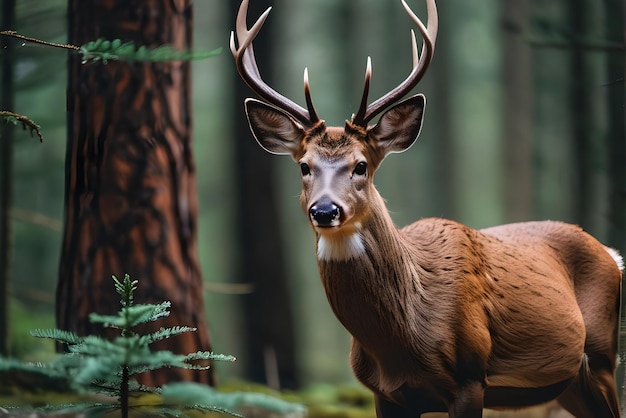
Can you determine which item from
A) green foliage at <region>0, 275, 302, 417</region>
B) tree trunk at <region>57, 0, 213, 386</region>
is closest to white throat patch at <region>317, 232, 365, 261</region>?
green foliage at <region>0, 275, 302, 417</region>

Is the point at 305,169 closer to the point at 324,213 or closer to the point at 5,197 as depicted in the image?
the point at 324,213

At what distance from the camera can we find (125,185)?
6227mm

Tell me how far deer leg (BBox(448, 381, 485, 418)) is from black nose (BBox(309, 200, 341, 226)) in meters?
1.35

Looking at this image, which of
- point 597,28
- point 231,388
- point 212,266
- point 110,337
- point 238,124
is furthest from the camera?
point 212,266

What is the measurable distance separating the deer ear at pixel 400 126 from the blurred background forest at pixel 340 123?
1.62 meters

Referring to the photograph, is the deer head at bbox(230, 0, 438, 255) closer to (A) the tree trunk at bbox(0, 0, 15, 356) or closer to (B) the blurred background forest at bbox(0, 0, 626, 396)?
(B) the blurred background forest at bbox(0, 0, 626, 396)

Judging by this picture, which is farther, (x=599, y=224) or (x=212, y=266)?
(x=212, y=266)

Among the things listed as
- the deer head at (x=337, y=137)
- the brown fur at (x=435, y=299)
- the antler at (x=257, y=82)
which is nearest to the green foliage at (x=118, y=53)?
the antler at (x=257, y=82)

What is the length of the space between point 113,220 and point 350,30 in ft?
36.9

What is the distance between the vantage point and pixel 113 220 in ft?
20.3

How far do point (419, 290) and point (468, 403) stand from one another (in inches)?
28.1

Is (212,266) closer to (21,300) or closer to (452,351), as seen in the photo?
(21,300)

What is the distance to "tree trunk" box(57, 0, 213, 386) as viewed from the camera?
6.19 meters

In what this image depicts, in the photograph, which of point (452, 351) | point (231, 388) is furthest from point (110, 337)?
point (452, 351)
